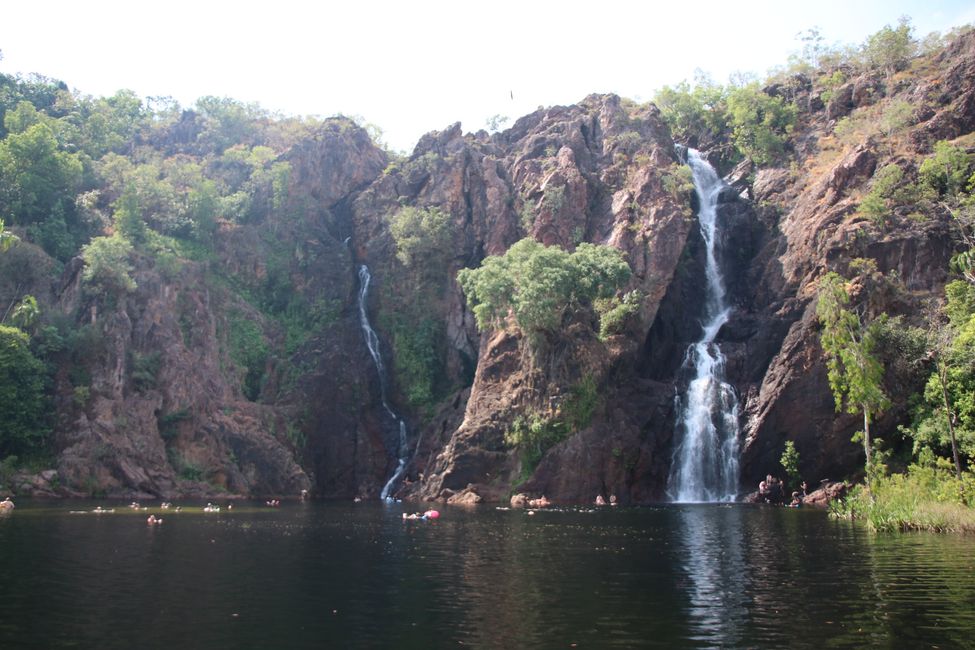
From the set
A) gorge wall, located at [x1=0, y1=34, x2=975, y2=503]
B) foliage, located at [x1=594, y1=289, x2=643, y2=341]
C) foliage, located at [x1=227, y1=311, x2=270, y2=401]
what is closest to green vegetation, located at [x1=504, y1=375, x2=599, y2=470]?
gorge wall, located at [x1=0, y1=34, x2=975, y2=503]

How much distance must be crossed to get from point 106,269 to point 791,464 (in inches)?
2362

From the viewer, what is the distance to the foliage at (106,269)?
7050 centimetres

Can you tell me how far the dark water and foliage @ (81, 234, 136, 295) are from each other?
119 ft

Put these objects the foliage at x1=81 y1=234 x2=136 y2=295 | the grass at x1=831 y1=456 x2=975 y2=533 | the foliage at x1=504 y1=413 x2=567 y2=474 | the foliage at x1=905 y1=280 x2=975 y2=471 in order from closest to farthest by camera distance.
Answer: the grass at x1=831 y1=456 x2=975 y2=533 < the foliage at x1=905 y1=280 x2=975 y2=471 < the foliage at x1=504 y1=413 x2=567 y2=474 < the foliage at x1=81 y1=234 x2=136 y2=295

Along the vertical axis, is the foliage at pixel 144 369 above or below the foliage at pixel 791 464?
above

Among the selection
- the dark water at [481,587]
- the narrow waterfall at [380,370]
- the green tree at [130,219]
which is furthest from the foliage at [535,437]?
the green tree at [130,219]

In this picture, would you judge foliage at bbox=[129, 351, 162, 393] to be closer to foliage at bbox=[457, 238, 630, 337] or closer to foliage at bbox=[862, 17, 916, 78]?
foliage at bbox=[457, 238, 630, 337]

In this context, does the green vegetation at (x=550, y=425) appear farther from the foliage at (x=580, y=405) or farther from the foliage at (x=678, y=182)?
the foliage at (x=678, y=182)

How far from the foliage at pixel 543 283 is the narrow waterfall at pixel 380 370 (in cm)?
1489

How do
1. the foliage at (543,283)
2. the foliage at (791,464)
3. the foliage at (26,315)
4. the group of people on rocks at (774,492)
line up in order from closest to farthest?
the group of people on rocks at (774,492), the foliage at (791,464), the foliage at (26,315), the foliage at (543,283)

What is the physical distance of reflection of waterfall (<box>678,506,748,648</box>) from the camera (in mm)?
17062

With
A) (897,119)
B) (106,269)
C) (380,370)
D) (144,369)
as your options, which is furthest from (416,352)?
(897,119)

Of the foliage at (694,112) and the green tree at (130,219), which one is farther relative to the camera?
the foliage at (694,112)

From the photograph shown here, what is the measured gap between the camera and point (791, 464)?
59094mm
